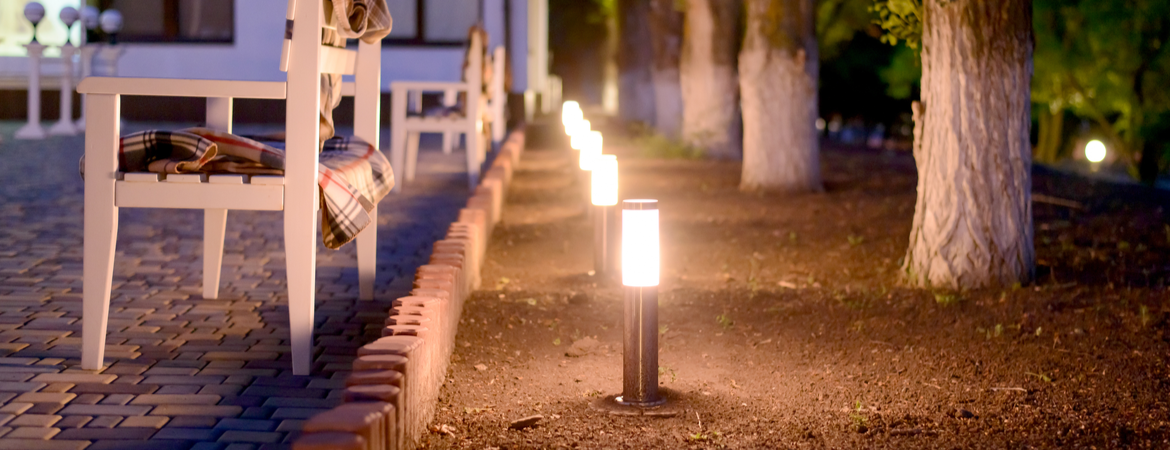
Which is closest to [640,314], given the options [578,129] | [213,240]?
[213,240]

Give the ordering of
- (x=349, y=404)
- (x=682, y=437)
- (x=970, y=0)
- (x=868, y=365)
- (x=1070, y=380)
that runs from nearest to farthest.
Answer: (x=349, y=404) < (x=682, y=437) < (x=1070, y=380) < (x=868, y=365) < (x=970, y=0)

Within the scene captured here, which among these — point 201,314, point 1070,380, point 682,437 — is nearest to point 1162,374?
point 1070,380

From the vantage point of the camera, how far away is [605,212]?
557 cm

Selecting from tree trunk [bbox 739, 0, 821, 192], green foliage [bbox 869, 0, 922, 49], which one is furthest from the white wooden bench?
green foliage [bbox 869, 0, 922, 49]

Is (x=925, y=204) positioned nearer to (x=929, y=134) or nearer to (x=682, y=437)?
(x=929, y=134)

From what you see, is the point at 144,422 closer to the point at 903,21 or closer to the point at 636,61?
the point at 903,21

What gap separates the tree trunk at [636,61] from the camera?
2273 cm

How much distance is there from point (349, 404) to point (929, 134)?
3725mm

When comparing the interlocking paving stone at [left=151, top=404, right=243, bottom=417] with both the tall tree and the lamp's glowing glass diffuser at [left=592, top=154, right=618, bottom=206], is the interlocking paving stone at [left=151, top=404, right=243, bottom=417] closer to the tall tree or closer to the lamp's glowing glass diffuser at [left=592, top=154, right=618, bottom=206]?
the lamp's glowing glass diffuser at [left=592, top=154, right=618, bottom=206]

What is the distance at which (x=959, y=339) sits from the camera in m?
4.24

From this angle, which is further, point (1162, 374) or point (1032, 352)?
point (1032, 352)

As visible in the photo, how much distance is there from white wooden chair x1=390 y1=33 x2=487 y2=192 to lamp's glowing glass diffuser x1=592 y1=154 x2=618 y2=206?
3759 mm

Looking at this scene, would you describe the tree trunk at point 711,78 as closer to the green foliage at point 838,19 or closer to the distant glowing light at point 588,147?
the distant glowing light at point 588,147

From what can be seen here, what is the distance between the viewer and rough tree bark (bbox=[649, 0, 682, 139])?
1736 cm
